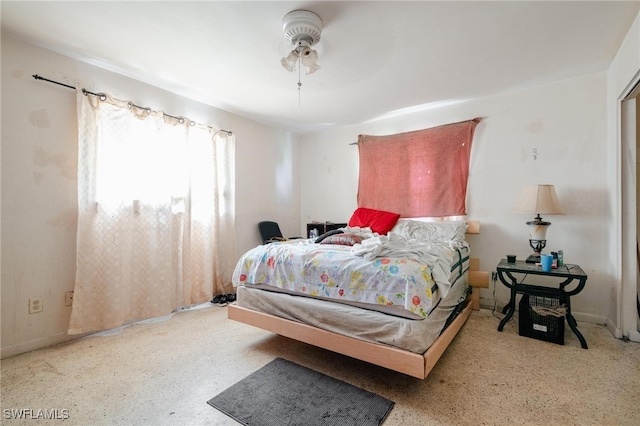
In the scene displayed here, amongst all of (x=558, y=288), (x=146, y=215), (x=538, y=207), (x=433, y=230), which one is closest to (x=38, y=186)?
(x=146, y=215)

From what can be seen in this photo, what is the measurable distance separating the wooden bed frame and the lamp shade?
3.69 feet

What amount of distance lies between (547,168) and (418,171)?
129 cm

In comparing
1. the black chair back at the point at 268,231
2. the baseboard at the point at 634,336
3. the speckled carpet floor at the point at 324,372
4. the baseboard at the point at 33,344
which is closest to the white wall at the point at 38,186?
the baseboard at the point at 33,344

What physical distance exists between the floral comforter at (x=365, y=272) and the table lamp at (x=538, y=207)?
2.83ft

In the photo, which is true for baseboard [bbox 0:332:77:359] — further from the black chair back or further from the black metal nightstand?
the black metal nightstand

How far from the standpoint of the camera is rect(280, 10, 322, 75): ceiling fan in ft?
5.75

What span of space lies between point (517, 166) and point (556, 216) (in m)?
0.63

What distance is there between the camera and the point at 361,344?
164cm

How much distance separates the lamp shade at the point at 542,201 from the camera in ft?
7.96

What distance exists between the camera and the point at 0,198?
1954mm

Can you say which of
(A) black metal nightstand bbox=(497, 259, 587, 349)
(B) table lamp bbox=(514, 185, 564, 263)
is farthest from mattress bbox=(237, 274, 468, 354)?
(B) table lamp bbox=(514, 185, 564, 263)

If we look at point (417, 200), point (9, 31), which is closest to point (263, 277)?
point (417, 200)

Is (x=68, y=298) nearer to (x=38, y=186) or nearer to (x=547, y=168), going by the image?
(x=38, y=186)

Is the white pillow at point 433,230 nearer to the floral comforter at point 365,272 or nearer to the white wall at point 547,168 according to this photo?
the white wall at point 547,168
